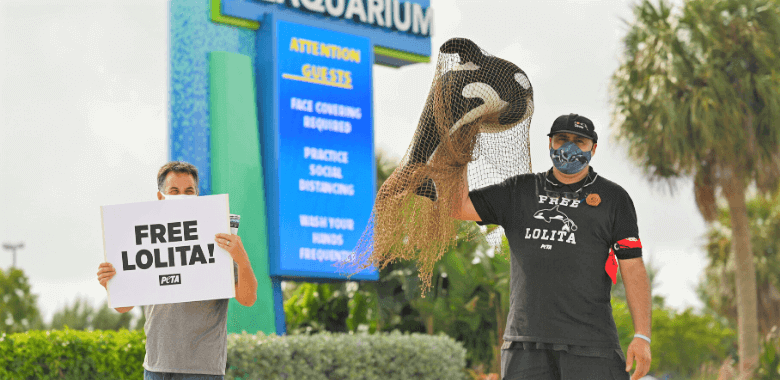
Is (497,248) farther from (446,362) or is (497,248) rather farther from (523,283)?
(446,362)

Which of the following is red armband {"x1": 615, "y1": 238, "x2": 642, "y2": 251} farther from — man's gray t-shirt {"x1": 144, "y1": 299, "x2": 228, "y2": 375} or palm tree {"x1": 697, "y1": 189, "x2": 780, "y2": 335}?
palm tree {"x1": 697, "y1": 189, "x2": 780, "y2": 335}

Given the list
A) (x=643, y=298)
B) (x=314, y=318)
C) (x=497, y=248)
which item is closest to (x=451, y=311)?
(x=314, y=318)

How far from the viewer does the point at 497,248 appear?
13.5 ft

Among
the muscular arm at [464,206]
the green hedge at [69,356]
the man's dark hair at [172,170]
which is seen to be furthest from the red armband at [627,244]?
the green hedge at [69,356]

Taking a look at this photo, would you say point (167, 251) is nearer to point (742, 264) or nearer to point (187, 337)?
point (187, 337)

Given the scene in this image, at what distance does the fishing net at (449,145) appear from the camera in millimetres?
3576

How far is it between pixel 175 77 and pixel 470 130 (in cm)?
621

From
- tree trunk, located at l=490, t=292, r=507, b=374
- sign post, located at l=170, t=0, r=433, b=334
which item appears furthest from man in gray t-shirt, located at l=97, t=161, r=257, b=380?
tree trunk, located at l=490, t=292, r=507, b=374

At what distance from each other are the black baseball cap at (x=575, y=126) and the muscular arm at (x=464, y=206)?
43 cm

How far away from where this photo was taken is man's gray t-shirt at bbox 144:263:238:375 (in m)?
3.22

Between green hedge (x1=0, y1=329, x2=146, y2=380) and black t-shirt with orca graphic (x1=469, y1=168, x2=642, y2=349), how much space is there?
15.3 ft

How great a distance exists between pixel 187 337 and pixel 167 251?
412 millimetres

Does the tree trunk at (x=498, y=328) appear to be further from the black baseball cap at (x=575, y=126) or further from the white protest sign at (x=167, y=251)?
the white protest sign at (x=167, y=251)

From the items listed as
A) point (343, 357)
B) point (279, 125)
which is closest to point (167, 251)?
point (343, 357)
